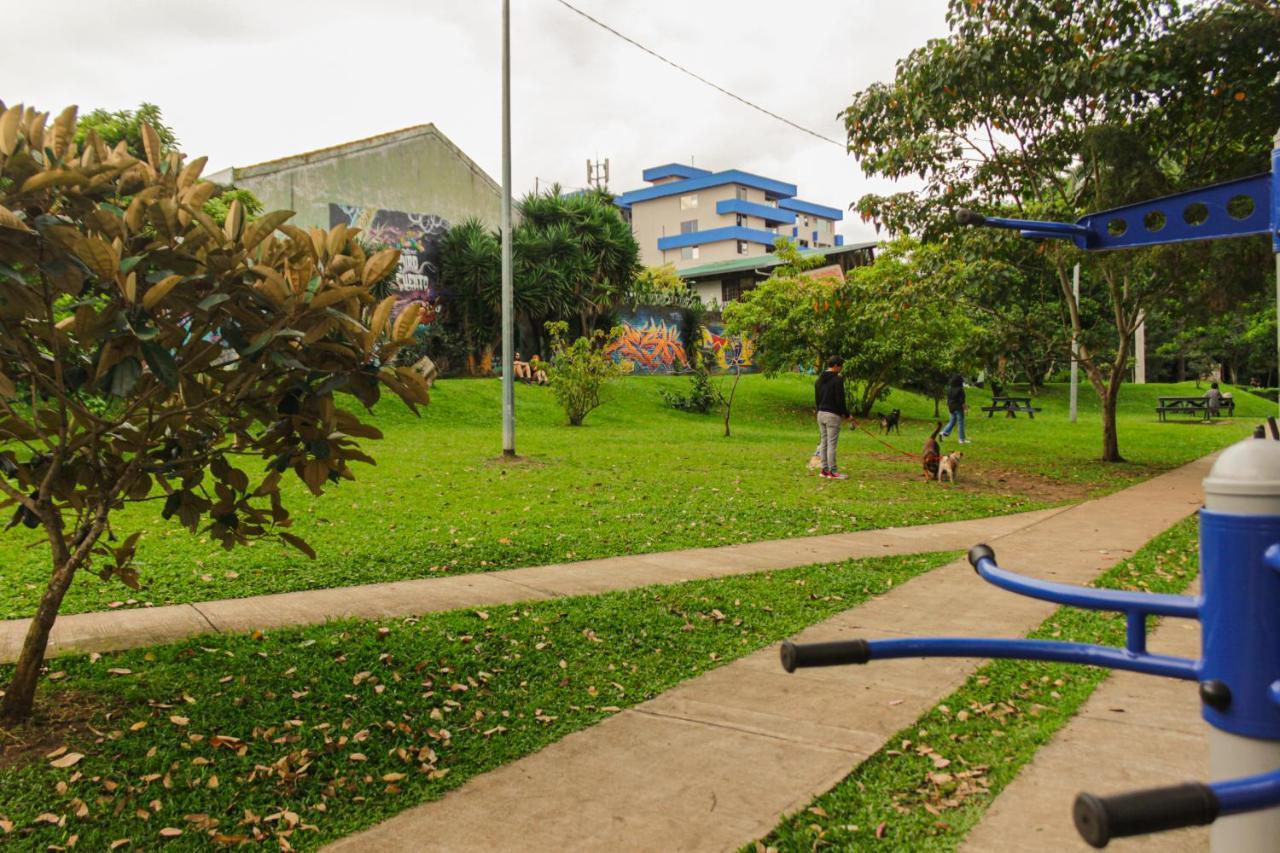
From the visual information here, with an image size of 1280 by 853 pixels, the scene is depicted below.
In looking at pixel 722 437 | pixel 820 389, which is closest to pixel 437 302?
pixel 722 437

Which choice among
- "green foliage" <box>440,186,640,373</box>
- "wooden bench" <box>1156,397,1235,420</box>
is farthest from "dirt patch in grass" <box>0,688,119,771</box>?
"wooden bench" <box>1156,397,1235,420</box>

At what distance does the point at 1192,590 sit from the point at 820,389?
8.02 meters

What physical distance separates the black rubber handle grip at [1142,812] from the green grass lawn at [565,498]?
4.62m

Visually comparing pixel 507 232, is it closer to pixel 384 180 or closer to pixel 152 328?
pixel 152 328

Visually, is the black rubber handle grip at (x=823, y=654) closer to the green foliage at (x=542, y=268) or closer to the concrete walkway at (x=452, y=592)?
the concrete walkway at (x=452, y=592)

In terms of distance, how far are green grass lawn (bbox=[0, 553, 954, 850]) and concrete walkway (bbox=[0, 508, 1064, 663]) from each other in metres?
0.32

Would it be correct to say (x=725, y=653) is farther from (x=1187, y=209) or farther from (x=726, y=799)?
(x=1187, y=209)

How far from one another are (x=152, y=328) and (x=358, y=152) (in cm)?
2723

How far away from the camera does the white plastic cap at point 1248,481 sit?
128 centimetres

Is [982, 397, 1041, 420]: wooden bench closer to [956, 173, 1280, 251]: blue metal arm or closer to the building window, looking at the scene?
the building window

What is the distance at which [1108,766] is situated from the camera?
376 centimetres

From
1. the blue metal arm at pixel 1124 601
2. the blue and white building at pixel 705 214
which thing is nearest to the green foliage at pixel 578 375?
the blue metal arm at pixel 1124 601

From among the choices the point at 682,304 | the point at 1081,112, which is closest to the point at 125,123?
the point at 1081,112

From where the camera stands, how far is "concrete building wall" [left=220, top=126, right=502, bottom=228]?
26.8 meters
